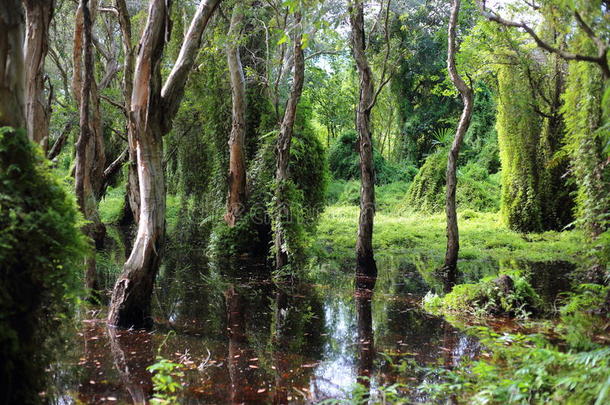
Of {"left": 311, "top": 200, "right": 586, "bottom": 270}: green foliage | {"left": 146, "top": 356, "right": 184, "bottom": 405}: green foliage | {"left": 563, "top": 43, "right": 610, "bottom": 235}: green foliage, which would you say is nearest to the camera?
{"left": 146, "top": 356, "right": 184, "bottom": 405}: green foliage

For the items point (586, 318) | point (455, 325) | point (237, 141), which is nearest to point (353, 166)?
point (237, 141)

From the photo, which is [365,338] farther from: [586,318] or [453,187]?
[453,187]

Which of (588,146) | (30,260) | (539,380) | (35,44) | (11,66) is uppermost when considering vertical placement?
(35,44)

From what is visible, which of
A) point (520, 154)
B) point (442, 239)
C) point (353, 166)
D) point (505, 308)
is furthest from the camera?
point (353, 166)

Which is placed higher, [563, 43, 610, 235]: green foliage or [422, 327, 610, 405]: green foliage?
[563, 43, 610, 235]: green foliage

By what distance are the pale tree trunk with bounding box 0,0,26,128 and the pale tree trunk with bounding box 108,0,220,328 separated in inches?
108

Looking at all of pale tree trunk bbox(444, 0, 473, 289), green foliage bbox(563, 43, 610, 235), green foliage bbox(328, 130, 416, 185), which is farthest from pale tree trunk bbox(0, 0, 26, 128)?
green foliage bbox(328, 130, 416, 185)

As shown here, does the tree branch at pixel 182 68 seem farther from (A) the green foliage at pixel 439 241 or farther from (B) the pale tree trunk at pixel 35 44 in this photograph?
(A) the green foliage at pixel 439 241

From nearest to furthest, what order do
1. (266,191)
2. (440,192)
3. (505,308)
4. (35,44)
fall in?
(35,44), (505,308), (266,191), (440,192)

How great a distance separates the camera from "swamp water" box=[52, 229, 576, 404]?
15.6 ft

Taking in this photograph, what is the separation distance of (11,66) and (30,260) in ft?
5.12

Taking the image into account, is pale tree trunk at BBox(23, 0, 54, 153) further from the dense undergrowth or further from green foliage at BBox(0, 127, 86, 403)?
the dense undergrowth

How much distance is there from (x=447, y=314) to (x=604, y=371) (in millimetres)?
4671

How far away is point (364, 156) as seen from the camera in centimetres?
1098
